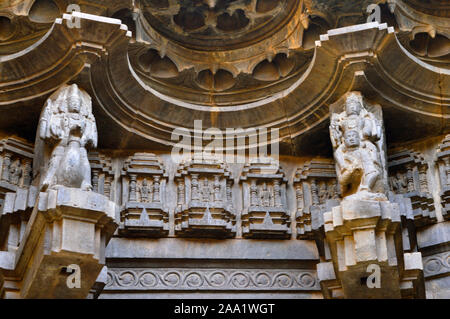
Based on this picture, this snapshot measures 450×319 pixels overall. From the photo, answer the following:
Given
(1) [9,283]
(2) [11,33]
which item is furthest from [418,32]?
(1) [9,283]

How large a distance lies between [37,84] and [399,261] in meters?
3.75

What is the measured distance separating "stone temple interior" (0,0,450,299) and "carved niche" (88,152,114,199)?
2 centimetres

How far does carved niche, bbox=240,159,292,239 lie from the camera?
10.3 meters

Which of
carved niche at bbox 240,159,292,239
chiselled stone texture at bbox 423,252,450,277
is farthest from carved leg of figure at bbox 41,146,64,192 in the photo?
chiselled stone texture at bbox 423,252,450,277

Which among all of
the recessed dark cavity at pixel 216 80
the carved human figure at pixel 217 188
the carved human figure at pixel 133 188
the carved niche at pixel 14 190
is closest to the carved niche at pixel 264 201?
the carved human figure at pixel 217 188

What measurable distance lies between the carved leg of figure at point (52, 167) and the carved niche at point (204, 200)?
4.74 feet

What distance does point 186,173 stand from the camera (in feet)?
34.6

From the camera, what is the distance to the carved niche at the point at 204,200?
33.4 ft

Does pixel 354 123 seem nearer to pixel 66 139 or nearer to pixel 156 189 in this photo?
pixel 156 189

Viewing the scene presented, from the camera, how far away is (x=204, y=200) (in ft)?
34.1

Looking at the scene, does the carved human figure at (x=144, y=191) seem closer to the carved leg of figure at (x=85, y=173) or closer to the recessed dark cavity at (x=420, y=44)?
the carved leg of figure at (x=85, y=173)

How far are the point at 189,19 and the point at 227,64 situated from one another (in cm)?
62

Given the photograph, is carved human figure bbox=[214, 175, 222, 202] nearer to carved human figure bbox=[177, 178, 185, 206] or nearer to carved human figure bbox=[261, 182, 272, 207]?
carved human figure bbox=[177, 178, 185, 206]

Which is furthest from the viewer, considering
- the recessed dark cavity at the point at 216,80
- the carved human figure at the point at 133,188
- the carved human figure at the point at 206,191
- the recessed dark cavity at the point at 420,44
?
the recessed dark cavity at the point at 216,80
